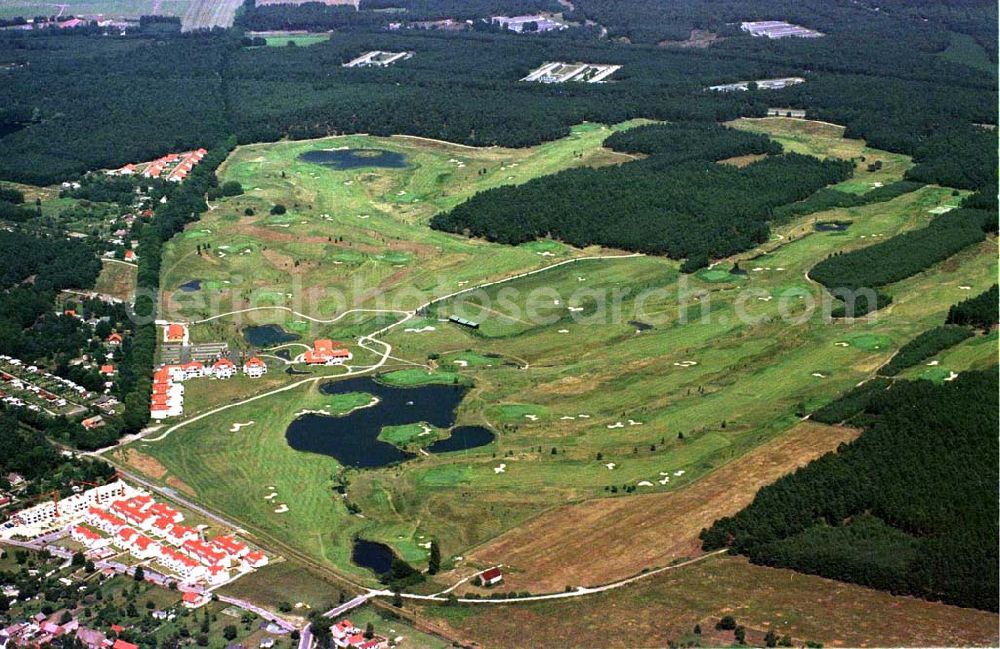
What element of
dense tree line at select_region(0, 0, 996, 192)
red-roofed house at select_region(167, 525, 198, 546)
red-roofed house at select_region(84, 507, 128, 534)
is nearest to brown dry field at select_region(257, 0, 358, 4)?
dense tree line at select_region(0, 0, 996, 192)

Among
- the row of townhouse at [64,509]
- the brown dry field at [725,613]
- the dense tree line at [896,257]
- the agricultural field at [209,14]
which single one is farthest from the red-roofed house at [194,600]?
the agricultural field at [209,14]

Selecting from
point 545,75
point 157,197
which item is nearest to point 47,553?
point 157,197

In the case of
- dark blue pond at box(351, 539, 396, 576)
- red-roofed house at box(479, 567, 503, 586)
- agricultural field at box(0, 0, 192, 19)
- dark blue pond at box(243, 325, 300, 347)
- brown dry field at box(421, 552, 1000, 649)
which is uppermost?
red-roofed house at box(479, 567, 503, 586)

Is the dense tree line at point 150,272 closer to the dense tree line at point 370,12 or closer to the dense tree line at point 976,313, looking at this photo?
the dense tree line at point 976,313

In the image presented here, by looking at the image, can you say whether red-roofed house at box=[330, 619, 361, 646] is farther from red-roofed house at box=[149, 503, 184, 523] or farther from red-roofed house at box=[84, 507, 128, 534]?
red-roofed house at box=[84, 507, 128, 534]

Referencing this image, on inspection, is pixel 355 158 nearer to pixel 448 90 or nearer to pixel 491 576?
pixel 448 90
